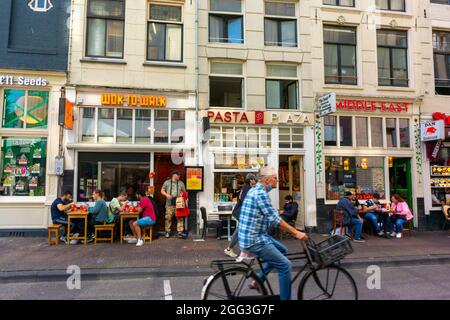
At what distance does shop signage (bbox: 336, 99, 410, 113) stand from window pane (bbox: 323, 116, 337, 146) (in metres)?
0.47

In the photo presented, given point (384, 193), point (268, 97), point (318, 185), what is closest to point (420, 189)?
point (384, 193)

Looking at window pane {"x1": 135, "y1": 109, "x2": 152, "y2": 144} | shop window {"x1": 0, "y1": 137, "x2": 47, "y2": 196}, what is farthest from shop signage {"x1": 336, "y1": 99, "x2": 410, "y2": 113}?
shop window {"x1": 0, "y1": 137, "x2": 47, "y2": 196}

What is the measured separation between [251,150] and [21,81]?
285 inches

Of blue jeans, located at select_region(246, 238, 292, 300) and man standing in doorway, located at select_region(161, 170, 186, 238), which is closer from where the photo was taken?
blue jeans, located at select_region(246, 238, 292, 300)

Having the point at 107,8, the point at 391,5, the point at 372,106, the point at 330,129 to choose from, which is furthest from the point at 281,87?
the point at 107,8

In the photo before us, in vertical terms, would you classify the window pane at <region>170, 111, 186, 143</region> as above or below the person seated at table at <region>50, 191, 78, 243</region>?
above

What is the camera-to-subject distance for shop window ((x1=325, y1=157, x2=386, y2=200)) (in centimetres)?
1118

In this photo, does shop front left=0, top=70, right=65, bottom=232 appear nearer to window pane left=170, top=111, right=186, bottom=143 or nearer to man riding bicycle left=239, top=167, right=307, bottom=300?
window pane left=170, top=111, right=186, bottom=143

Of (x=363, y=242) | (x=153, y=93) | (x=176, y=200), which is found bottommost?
(x=363, y=242)

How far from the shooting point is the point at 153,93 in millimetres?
10391
